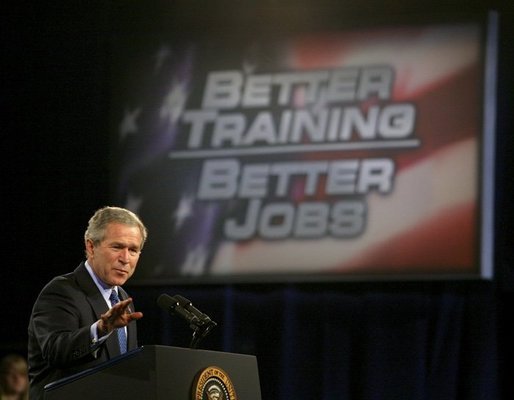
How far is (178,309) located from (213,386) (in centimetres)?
21

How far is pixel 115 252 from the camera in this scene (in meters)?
2.64

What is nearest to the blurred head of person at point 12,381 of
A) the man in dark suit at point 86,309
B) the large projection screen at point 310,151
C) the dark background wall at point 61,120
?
the dark background wall at point 61,120

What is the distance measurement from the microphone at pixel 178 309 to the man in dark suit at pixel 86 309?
9cm

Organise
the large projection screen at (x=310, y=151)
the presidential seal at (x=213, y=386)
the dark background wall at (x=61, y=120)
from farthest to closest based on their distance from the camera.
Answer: the dark background wall at (x=61, y=120) → the large projection screen at (x=310, y=151) → the presidential seal at (x=213, y=386)

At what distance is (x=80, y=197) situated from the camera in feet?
18.1

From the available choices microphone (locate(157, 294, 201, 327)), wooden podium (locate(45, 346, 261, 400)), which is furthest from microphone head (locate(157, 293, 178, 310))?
wooden podium (locate(45, 346, 261, 400))

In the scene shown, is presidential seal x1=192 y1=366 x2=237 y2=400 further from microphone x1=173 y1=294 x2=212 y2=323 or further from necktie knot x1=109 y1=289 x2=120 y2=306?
necktie knot x1=109 y1=289 x2=120 y2=306

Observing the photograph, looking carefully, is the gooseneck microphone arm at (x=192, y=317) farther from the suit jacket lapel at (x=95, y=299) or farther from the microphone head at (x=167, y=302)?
the suit jacket lapel at (x=95, y=299)

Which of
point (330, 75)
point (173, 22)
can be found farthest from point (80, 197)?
point (330, 75)

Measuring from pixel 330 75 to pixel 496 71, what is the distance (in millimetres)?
853

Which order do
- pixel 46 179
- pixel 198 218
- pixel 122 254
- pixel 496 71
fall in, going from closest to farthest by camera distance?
pixel 122 254 → pixel 496 71 → pixel 198 218 → pixel 46 179

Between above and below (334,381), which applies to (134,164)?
above

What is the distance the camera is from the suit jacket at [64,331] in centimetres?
239

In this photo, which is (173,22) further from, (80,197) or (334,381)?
(334,381)
